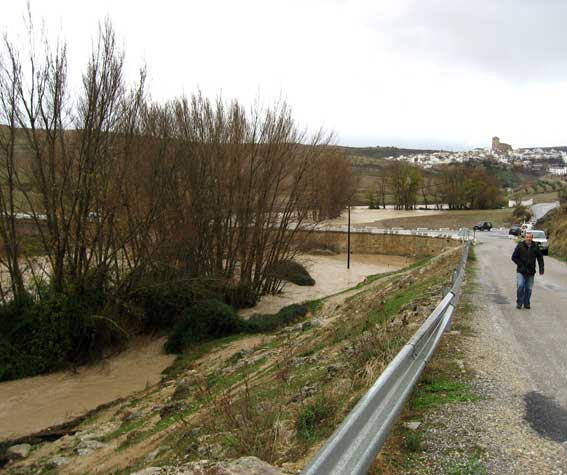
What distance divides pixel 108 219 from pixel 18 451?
29.0 feet

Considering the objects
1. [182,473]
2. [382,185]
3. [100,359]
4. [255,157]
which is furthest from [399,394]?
[382,185]

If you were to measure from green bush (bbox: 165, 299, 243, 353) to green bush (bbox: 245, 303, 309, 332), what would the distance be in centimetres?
55

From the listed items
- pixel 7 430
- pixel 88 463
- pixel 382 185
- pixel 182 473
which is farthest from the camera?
pixel 382 185

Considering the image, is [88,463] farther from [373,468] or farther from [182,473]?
[373,468]

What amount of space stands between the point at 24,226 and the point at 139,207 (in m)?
4.04

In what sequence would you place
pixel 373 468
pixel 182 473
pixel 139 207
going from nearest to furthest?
pixel 373 468
pixel 182 473
pixel 139 207

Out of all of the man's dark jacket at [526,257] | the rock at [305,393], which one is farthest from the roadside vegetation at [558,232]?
the rock at [305,393]

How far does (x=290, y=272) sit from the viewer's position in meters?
28.4

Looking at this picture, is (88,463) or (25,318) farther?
(25,318)

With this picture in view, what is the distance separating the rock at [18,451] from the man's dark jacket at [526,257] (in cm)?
1101

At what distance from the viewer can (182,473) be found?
3.79 metres

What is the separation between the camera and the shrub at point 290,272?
25891 millimetres

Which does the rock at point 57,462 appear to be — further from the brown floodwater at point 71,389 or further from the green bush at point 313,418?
the green bush at point 313,418

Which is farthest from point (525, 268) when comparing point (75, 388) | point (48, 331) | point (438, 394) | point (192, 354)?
point (48, 331)
